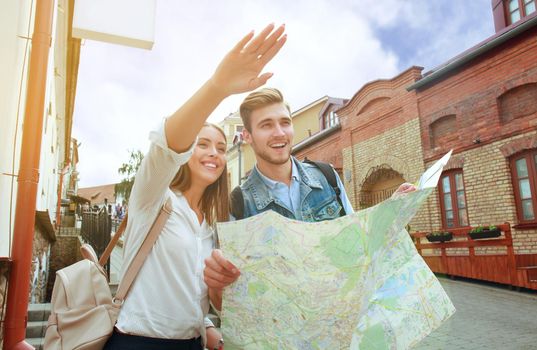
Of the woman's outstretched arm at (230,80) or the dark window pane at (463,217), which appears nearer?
the woman's outstretched arm at (230,80)

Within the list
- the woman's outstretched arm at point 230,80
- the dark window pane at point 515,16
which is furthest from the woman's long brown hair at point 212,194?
the dark window pane at point 515,16

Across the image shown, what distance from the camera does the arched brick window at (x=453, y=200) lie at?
12039mm

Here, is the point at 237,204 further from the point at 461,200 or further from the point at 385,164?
the point at 385,164

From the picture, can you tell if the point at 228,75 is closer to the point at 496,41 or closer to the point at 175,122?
the point at 175,122

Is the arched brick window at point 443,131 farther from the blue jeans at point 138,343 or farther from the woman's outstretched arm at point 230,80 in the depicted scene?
the woman's outstretched arm at point 230,80

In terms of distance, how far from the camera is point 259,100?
5.94ft

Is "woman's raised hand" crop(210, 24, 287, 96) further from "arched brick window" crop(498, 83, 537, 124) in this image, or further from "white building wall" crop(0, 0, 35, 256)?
"arched brick window" crop(498, 83, 537, 124)

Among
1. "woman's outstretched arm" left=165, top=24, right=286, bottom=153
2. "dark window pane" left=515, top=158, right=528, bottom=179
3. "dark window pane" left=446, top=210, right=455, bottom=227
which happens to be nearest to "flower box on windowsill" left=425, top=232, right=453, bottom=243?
"dark window pane" left=446, top=210, right=455, bottom=227

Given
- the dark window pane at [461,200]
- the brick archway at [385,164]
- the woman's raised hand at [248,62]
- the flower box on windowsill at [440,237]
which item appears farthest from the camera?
the brick archway at [385,164]

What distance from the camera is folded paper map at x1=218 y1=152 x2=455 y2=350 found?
3.65 ft

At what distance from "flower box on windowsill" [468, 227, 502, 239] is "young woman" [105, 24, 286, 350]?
33.2ft

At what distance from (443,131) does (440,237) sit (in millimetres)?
3523

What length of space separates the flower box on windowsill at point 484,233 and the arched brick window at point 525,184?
0.78m

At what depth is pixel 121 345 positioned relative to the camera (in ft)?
5.04
